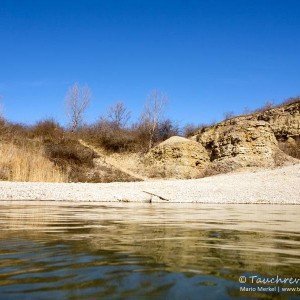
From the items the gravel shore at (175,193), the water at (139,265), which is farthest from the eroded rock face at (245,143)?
the water at (139,265)

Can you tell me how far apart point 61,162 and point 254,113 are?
69.4 feet

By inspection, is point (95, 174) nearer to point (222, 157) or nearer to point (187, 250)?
point (222, 157)

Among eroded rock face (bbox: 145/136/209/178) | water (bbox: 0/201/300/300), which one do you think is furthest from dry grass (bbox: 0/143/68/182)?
water (bbox: 0/201/300/300)

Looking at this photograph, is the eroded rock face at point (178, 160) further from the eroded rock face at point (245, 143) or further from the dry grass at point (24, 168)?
the dry grass at point (24, 168)

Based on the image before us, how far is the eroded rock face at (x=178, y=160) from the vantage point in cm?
3256

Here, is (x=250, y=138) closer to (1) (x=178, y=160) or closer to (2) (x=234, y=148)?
(2) (x=234, y=148)

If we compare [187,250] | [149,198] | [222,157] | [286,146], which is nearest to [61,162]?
[222,157]

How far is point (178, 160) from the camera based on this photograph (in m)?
33.1

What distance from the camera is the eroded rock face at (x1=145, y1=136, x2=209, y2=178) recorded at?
3256cm

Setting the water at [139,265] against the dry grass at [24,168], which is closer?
the water at [139,265]

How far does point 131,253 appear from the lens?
3.11 meters

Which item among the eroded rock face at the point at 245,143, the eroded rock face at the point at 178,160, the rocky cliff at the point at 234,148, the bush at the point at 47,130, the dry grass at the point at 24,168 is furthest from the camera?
the bush at the point at 47,130

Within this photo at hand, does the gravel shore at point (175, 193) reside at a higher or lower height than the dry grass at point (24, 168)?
lower

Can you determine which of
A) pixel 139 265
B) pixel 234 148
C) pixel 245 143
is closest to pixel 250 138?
pixel 245 143
